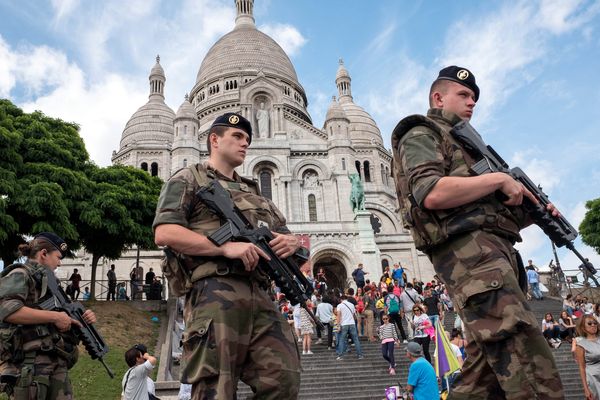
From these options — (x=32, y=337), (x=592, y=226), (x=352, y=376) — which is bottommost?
(x=352, y=376)

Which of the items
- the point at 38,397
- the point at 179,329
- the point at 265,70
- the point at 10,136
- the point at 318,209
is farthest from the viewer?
the point at 265,70

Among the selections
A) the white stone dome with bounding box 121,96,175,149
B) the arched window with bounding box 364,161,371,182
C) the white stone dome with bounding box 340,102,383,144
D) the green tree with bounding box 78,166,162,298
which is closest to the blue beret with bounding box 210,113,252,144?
the green tree with bounding box 78,166,162,298

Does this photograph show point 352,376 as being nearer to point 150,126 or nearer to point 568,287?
point 568,287

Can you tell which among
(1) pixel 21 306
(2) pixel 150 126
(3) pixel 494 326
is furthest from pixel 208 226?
(2) pixel 150 126

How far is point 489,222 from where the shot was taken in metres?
2.96

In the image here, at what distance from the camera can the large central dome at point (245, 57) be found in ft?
168

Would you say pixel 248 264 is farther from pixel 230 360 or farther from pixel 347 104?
pixel 347 104

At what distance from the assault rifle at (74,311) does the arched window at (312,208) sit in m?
30.2

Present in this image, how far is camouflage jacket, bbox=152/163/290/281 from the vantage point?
→ 10.4ft

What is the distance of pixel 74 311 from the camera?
5.02 meters

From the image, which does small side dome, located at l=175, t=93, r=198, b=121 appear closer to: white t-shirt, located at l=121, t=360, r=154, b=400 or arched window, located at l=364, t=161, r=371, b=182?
arched window, located at l=364, t=161, r=371, b=182

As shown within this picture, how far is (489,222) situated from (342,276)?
3020cm

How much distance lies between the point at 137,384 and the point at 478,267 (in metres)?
5.40

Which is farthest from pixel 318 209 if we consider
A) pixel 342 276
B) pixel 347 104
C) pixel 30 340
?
pixel 30 340
